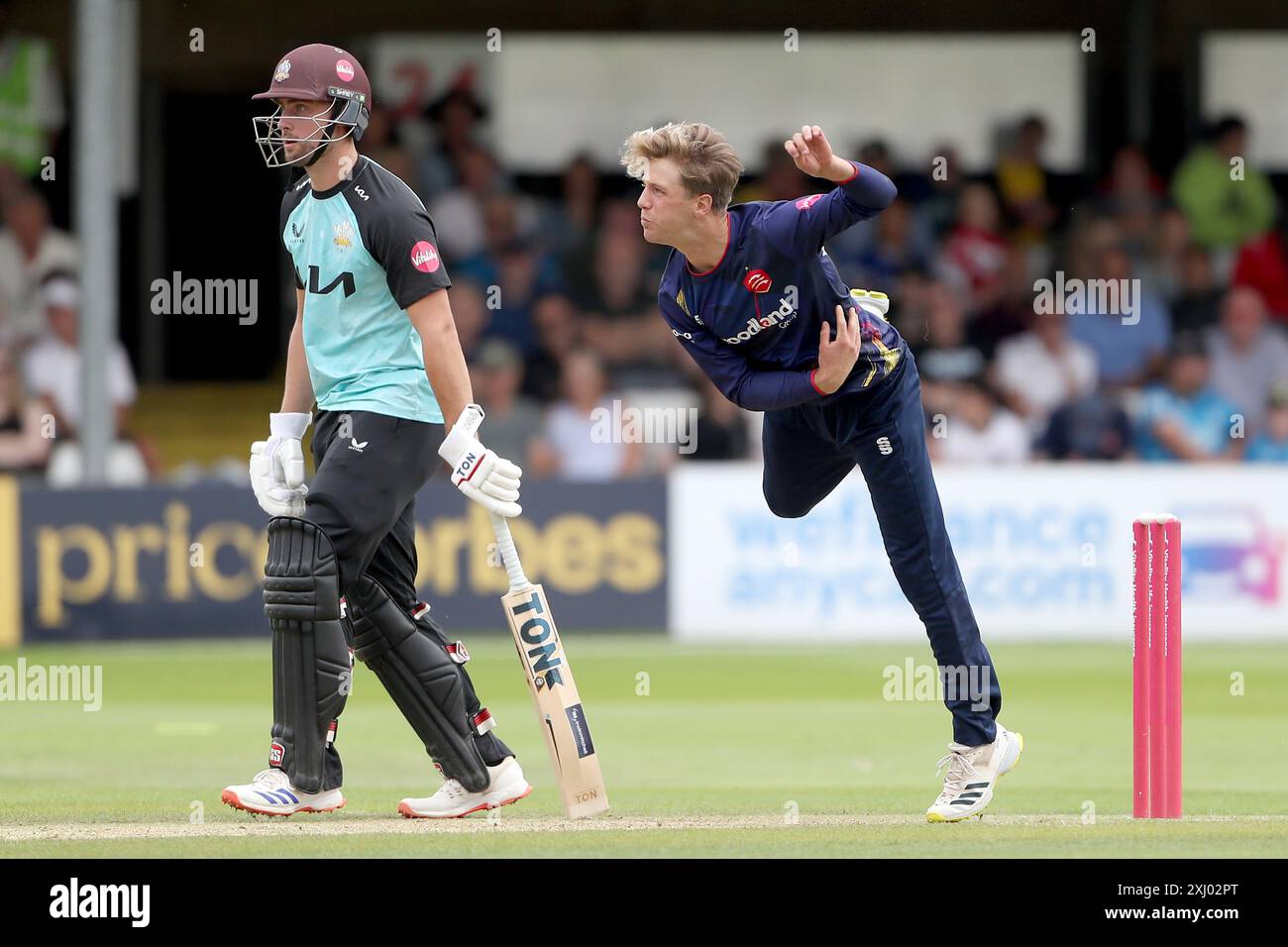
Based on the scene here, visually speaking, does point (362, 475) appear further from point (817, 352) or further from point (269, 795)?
point (817, 352)

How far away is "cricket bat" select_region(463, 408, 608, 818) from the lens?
6762 mm

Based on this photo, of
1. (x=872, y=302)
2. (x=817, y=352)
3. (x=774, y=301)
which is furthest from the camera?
(x=872, y=302)

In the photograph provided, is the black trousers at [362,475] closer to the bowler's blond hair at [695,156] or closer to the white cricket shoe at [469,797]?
the white cricket shoe at [469,797]

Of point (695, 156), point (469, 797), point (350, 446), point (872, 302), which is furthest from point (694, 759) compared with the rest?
point (695, 156)

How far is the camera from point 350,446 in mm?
6516

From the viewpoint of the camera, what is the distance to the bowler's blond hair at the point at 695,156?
6547 mm

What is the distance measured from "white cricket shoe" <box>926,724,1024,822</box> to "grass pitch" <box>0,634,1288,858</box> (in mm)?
103

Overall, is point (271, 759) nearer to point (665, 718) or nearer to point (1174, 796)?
point (1174, 796)

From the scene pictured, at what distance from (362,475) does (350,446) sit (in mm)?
101

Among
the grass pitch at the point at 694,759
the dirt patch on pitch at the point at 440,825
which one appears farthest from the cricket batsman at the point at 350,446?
the grass pitch at the point at 694,759

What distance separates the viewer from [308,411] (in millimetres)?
7094

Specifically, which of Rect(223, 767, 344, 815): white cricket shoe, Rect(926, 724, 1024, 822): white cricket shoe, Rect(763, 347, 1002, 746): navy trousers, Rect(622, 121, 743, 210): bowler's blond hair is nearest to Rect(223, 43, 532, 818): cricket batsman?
Rect(223, 767, 344, 815): white cricket shoe

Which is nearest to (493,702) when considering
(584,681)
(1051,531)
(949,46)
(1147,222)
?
(584,681)

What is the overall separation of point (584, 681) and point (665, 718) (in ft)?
4.87
